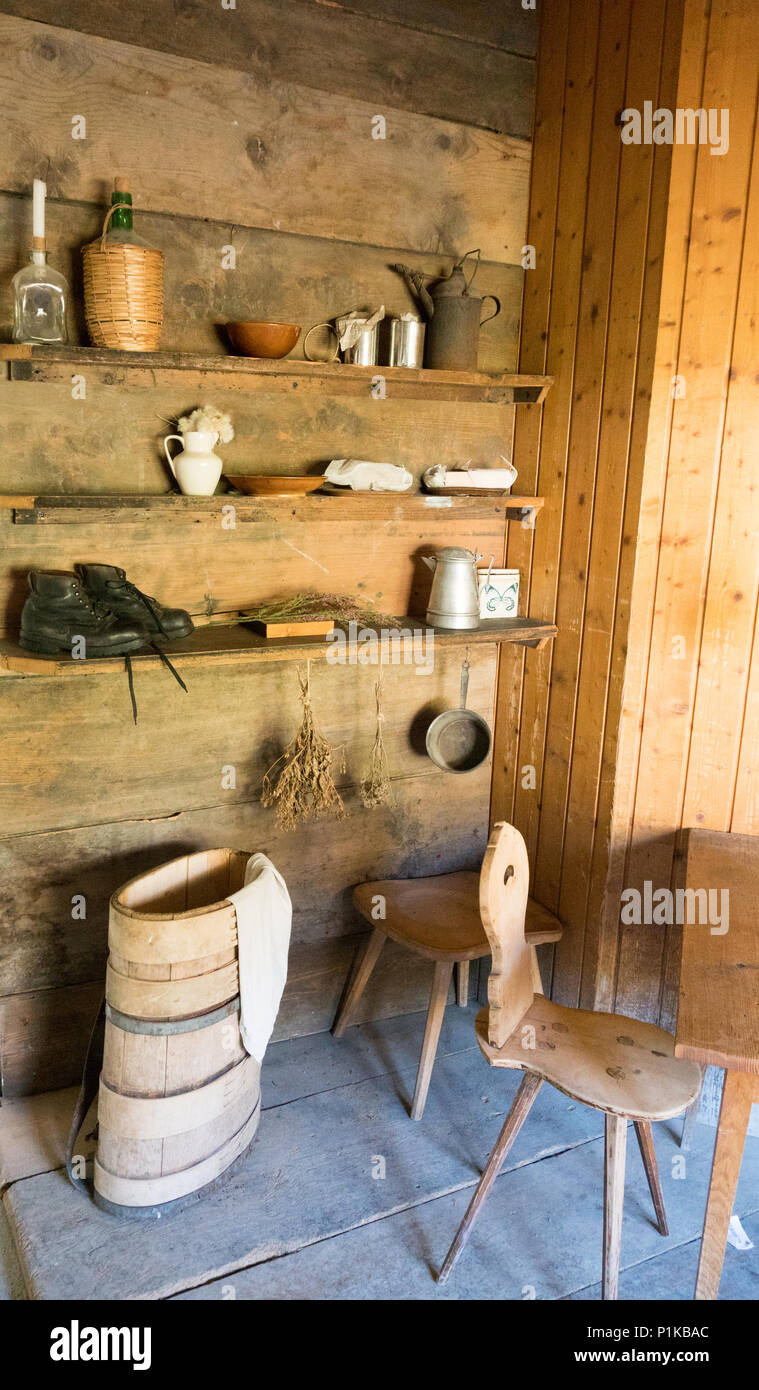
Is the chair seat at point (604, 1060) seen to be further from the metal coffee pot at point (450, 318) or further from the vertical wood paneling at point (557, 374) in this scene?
the metal coffee pot at point (450, 318)

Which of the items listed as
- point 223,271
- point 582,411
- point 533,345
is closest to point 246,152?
point 223,271

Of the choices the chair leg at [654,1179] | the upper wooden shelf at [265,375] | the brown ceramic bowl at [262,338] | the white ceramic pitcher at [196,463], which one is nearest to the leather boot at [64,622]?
the white ceramic pitcher at [196,463]

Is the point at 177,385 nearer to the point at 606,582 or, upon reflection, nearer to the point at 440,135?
the point at 440,135

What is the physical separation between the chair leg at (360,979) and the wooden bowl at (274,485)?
1.19m

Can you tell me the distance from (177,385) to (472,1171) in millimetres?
2026

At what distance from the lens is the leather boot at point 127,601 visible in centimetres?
222

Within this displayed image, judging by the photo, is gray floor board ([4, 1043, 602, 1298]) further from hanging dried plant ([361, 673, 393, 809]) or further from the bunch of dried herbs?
the bunch of dried herbs

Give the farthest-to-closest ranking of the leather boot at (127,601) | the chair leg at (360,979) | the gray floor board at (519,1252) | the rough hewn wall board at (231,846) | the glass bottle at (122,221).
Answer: the chair leg at (360,979) < the rough hewn wall board at (231,846) < the leather boot at (127,601) < the glass bottle at (122,221) < the gray floor board at (519,1252)

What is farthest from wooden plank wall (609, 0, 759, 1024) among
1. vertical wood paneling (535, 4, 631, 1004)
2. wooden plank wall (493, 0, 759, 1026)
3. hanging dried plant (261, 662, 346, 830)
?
hanging dried plant (261, 662, 346, 830)

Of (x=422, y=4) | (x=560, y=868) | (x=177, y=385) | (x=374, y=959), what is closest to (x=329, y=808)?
(x=374, y=959)

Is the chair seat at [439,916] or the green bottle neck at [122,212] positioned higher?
the green bottle neck at [122,212]

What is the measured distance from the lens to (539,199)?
2.72m

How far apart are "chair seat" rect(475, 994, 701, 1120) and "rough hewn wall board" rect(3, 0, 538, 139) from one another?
2261 millimetres

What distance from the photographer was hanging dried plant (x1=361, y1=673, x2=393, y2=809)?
2738 millimetres
